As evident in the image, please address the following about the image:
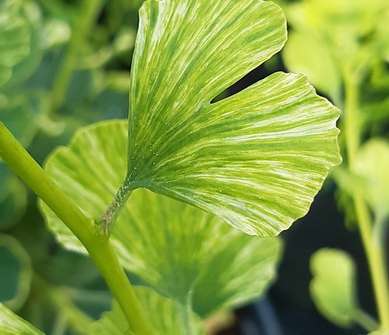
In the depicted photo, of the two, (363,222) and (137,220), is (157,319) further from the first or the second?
(363,222)

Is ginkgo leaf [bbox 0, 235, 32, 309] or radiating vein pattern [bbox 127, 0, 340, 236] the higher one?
radiating vein pattern [bbox 127, 0, 340, 236]

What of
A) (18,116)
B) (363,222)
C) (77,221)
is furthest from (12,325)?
(18,116)

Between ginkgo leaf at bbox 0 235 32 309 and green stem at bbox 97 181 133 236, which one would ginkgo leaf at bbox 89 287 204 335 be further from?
ginkgo leaf at bbox 0 235 32 309

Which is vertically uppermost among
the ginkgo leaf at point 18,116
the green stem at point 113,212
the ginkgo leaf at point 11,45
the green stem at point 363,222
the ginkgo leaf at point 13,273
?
the ginkgo leaf at point 11,45

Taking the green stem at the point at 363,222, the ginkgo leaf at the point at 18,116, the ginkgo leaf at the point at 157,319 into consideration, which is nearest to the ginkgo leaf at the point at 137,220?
the ginkgo leaf at the point at 157,319

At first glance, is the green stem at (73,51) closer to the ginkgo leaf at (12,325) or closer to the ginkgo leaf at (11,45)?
the ginkgo leaf at (11,45)

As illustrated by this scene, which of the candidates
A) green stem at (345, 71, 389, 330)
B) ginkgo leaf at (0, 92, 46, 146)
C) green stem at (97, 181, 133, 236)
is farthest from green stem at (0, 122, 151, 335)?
ginkgo leaf at (0, 92, 46, 146)
